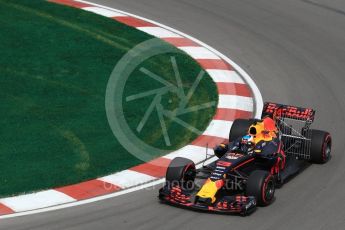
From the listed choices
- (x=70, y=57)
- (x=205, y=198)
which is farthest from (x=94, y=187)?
(x=70, y=57)

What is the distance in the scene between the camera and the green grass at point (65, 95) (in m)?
14.4

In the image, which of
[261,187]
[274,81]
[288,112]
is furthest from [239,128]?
[274,81]

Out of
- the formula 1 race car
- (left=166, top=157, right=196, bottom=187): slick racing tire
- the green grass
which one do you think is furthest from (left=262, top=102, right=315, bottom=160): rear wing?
(left=166, top=157, right=196, bottom=187): slick racing tire

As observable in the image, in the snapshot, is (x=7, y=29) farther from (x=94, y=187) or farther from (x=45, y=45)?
(x=94, y=187)

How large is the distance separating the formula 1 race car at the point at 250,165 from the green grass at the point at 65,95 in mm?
1383

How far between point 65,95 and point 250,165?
5.04 metres

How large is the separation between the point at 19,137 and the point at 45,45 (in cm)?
479

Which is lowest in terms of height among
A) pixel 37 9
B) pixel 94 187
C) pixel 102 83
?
pixel 94 187

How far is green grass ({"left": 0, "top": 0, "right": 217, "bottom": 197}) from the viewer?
1445 cm

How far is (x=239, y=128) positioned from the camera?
15.0 metres

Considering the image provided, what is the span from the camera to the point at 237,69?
19172 millimetres

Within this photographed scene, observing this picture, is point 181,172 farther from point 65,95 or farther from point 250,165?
point 65,95

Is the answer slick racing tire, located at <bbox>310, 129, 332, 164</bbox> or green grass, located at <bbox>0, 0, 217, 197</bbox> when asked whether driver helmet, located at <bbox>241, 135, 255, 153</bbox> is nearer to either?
slick racing tire, located at <bbox>310, 129, 332, 164</bbox>

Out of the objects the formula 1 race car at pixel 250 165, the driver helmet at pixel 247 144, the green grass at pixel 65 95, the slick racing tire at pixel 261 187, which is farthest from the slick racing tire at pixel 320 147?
the green grass at pixel 65 95
